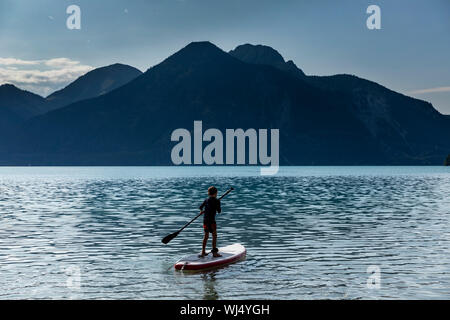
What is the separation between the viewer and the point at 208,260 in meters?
21.1

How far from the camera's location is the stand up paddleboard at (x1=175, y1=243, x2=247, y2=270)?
20438 millimetres

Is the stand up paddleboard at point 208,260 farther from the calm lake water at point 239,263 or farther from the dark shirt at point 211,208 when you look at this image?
the dark shirt at point 211,208

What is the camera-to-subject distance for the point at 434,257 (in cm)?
2344

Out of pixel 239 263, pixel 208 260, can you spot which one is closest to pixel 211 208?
pixel 208 260

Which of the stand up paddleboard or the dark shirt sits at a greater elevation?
the dark shirt

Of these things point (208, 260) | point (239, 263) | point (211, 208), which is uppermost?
point (211, 208)

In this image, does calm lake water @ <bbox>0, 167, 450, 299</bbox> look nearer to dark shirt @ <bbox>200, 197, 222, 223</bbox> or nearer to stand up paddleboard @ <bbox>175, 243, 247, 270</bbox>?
stand up paddleboard @ <bbox>175, 243, 247, 270</bbox>

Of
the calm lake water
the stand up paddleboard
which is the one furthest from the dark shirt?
the calm lake water

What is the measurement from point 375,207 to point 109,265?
3479 centimetres

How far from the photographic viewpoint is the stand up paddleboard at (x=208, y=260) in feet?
67.1

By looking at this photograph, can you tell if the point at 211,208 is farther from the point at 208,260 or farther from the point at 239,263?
the point at 239,263
